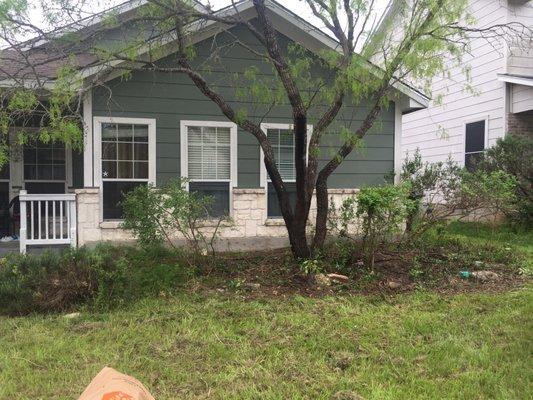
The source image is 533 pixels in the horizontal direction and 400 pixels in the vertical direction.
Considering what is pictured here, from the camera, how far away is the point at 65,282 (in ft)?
17.0

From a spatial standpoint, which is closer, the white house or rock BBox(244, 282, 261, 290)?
rock BBox(244, 282, 261, 290)

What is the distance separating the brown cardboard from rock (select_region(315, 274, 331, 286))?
3.81 meters

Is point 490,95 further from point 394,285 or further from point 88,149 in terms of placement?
point 88,149

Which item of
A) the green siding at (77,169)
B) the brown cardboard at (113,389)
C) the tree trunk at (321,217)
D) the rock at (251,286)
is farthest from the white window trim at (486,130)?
the brown cardboard at (113,389)

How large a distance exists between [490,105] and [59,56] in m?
10.7

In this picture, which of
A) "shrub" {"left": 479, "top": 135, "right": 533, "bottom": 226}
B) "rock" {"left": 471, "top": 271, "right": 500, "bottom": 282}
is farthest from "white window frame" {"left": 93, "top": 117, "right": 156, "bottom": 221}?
"shrub" {"left": 479, "top": 135, "right": 533, "bottom": 226}

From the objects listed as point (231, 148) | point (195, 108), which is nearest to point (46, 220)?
point (195, 108)

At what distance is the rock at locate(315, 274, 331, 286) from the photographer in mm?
6055

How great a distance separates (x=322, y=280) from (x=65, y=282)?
3030mm

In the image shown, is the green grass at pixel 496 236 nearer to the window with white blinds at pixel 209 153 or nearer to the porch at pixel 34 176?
the window with white blinds at pixel 209 153

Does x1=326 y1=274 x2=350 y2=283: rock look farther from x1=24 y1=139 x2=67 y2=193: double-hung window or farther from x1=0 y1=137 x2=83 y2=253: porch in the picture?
x1=24 y1=139 x2=67 y2=193: double-hung window

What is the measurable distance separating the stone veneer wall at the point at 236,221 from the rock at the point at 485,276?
9.69ft

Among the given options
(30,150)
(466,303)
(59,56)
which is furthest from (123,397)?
(30,150)

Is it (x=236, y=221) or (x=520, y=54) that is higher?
(x=520, y=54)
